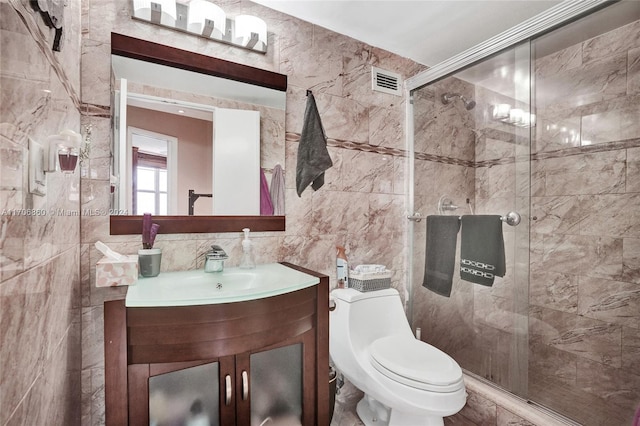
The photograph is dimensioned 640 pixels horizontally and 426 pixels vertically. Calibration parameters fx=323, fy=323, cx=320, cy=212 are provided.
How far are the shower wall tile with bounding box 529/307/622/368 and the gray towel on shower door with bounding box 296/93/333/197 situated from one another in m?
1.48

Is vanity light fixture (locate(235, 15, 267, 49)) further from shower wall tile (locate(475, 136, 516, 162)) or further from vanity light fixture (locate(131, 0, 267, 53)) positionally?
shower wall tile (locate(475, 136, 516, 162))

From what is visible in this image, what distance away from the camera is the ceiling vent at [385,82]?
2.12m

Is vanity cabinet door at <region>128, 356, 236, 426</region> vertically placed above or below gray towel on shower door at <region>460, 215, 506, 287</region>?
below

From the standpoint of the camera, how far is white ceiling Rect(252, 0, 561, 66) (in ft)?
5.65

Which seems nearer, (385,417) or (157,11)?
(157,11)

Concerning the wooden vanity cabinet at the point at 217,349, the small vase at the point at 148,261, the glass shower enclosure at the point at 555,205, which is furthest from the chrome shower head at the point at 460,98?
the small vase at the point at 148,261

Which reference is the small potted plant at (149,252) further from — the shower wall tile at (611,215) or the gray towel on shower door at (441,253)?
the shower wall tile at (611,215)

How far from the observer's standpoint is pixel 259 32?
1.64 meters

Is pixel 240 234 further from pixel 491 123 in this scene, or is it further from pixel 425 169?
pixel 491 123

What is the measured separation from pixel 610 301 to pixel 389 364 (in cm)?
138

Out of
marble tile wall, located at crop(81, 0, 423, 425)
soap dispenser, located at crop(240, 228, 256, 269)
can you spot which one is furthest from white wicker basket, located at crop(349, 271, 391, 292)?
soap dispenser, located at crop(240, 228, 256, 269)

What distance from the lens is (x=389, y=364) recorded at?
1479 mm

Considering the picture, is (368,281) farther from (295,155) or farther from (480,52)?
(480,52)

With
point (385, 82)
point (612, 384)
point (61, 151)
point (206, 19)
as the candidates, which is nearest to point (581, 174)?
point (612, 384)
